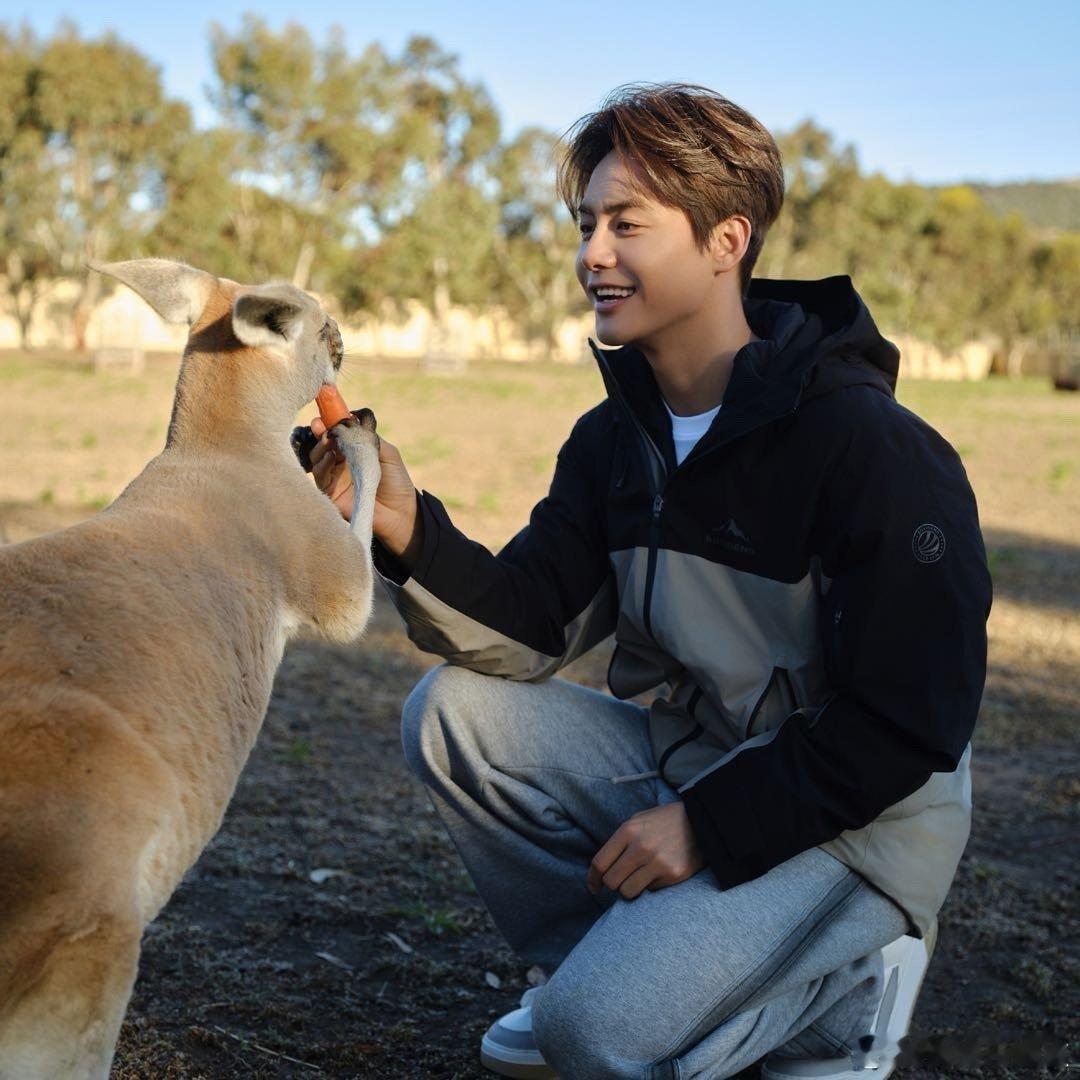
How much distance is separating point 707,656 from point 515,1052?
109 centimetres

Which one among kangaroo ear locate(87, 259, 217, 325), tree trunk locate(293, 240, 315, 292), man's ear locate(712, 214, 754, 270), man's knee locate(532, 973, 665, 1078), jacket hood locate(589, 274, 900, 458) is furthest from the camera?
tree trunk locate(293, 240, 315, 292)

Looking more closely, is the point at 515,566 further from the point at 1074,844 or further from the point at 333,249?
the point at 333,249

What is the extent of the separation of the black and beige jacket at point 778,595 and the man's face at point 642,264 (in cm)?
20

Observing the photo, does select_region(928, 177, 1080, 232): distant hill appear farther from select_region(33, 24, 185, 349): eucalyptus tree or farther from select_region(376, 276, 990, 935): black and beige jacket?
select_region(376, 276, 990, 935): black and beige jacket

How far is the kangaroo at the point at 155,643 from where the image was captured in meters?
2.14

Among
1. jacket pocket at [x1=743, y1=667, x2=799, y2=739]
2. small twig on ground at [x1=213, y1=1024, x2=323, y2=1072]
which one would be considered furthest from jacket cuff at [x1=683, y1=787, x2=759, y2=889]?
small twig on ground at [x1=213, y1=1024, x2=323, y2=1072]

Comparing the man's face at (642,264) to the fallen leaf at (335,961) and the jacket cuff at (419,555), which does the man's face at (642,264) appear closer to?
the jacket cuff at (419,555)

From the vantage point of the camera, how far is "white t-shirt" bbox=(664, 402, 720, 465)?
3.18 meters

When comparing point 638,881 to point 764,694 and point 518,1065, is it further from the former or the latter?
point 518,1065

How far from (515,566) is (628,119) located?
3.85ft

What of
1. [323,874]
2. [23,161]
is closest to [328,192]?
[23,161]

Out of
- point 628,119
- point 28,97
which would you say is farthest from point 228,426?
point 28,97

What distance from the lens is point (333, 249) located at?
44.2 m

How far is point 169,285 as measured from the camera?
11.1ft
